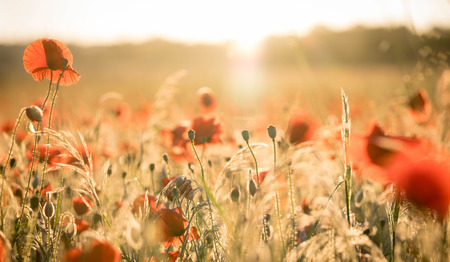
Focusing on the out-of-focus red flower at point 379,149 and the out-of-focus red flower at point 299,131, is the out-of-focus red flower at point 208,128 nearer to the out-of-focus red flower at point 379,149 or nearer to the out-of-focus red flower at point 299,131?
the out-of-focus red flower at point 299,131

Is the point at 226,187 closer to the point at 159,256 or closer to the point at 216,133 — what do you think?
the point at 216,133

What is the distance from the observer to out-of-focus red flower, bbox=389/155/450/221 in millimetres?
666

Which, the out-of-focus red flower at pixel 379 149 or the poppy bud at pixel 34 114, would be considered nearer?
the out-of-focus red flower at pixel 379 149

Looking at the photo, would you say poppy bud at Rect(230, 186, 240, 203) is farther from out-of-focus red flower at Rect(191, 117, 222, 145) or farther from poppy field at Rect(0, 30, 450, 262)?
out-of-focus red flower at Rect(191, 117, 222, 145)

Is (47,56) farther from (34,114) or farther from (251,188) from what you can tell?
(251,188)

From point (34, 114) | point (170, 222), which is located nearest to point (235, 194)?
point (170, 222)

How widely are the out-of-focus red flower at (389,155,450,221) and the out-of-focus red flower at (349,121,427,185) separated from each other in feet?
0.10

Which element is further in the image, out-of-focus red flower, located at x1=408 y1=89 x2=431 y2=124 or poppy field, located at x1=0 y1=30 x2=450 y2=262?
out-of-focus red flower, located at x1=408 y1=89 x2=431 y2=124

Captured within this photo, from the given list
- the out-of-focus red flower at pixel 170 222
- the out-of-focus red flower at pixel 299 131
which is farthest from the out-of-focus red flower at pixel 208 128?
the out-of-focus red flower at pixel 170 222

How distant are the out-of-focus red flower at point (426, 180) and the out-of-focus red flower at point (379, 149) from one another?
0.10 feet

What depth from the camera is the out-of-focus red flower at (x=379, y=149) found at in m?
0.75

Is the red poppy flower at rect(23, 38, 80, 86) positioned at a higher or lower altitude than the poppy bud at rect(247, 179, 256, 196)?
higher

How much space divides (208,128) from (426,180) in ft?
3.21

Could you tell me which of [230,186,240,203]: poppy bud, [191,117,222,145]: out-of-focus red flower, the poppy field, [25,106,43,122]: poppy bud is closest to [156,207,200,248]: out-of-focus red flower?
the poppy field
